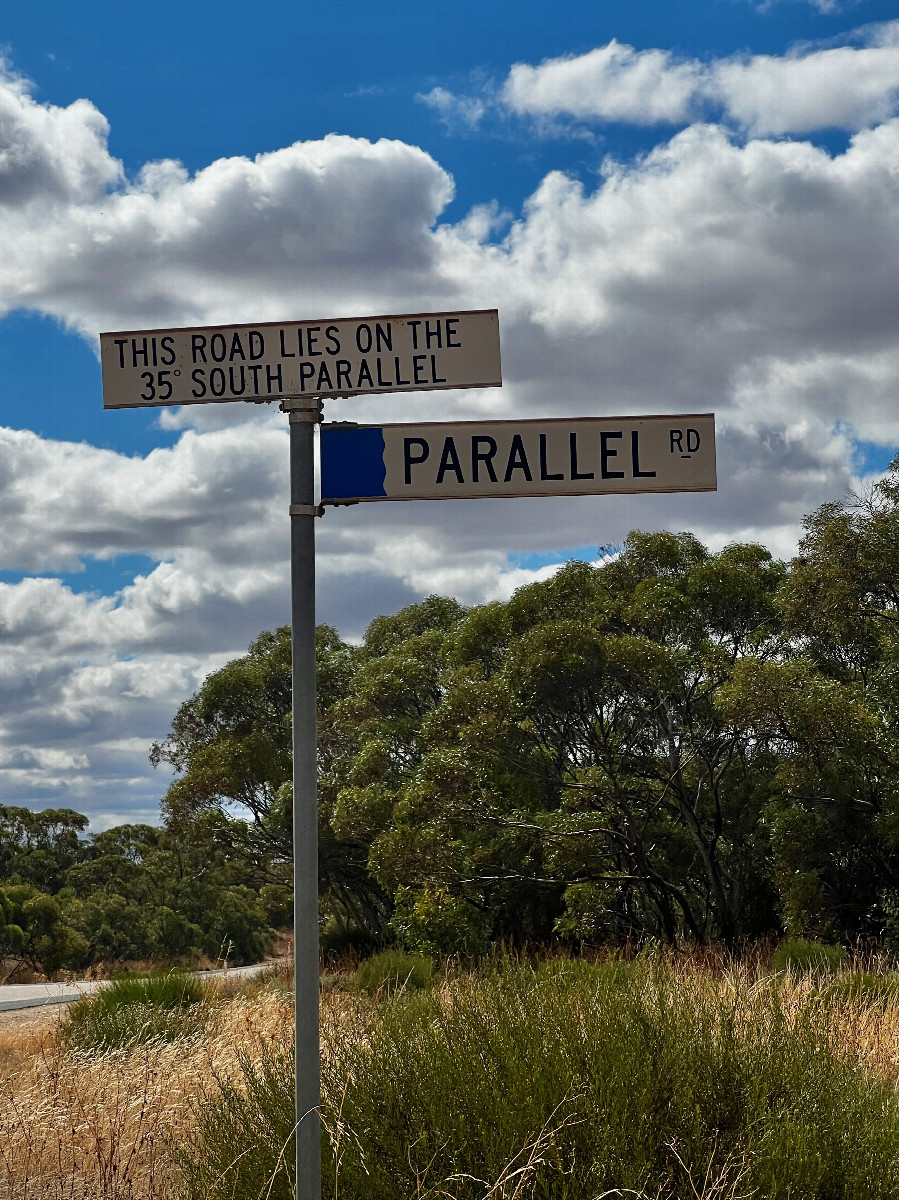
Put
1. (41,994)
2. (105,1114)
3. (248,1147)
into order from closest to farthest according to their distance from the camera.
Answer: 1. (248,1147)
2. (105,1114)
3. (41,994)

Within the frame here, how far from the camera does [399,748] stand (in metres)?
23.9

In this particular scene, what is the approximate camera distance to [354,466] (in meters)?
3.72

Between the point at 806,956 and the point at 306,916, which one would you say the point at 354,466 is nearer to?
the point at 306,916

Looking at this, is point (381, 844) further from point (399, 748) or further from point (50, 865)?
point (50, 865)

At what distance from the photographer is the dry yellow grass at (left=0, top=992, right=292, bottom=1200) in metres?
5.65

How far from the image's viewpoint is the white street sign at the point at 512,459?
3719 mm

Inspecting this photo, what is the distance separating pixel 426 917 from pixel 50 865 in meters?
28.1

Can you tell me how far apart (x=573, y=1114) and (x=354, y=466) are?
2.25 m

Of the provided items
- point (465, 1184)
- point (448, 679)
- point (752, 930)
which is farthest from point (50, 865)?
point (465, 1184)

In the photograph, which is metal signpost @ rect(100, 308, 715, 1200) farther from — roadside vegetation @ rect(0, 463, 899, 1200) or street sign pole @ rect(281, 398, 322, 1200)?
Answer: roadside vegetation @ rect(0, 463, 899, 1200)

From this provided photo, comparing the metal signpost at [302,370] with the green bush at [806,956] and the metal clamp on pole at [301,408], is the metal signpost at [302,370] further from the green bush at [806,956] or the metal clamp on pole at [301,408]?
the green bush at [806,956]

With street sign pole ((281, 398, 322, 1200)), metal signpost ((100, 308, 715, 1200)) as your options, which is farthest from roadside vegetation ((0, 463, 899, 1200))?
metal signpost ((100, 308, 715, 1200))

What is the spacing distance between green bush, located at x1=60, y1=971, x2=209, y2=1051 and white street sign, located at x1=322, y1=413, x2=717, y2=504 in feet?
22.6

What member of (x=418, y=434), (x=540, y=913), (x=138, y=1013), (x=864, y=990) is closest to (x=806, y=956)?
(x=864, y=990)
